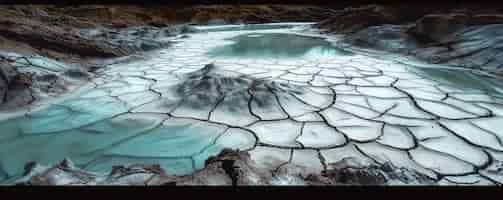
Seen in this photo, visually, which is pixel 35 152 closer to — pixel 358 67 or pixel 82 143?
pixel 82 143

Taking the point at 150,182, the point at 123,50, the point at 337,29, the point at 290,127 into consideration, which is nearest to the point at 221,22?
the point at 337,29

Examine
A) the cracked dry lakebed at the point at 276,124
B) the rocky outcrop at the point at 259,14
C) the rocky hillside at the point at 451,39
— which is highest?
the rocky outcrop at the point at 259,14

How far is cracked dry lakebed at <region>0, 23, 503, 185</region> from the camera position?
6.98 ft

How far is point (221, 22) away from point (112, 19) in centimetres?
583

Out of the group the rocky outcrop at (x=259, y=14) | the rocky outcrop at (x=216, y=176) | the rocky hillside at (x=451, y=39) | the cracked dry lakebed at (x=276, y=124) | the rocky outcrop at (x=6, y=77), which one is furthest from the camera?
the rocky outcrop at (x=259, y=14)

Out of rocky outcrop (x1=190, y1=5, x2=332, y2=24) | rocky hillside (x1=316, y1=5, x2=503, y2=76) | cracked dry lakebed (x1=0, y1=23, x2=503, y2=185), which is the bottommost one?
cracked dry lakebed (x1=0, y1=23, x2=503, y2=185)

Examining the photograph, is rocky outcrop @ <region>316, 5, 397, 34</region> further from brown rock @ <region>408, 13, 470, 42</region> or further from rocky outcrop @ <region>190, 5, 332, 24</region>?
rocky outcrop @ <region>190, 5, 332, 24</region>

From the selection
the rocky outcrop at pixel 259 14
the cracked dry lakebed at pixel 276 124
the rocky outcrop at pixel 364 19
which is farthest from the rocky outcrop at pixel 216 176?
the rocky outcrop at pixel 259 14

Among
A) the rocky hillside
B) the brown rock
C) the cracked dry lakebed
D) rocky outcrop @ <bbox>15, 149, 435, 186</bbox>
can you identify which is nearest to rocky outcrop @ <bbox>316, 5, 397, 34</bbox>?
the rocky hillside

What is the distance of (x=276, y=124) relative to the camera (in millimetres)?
2664

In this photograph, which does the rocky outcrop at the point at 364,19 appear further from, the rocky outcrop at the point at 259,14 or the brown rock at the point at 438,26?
the rocky outcrop at the point at 259,14

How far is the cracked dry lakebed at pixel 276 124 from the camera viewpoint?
2.13m

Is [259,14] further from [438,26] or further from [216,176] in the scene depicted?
[216,176]

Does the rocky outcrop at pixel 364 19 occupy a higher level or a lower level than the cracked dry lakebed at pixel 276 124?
higher
